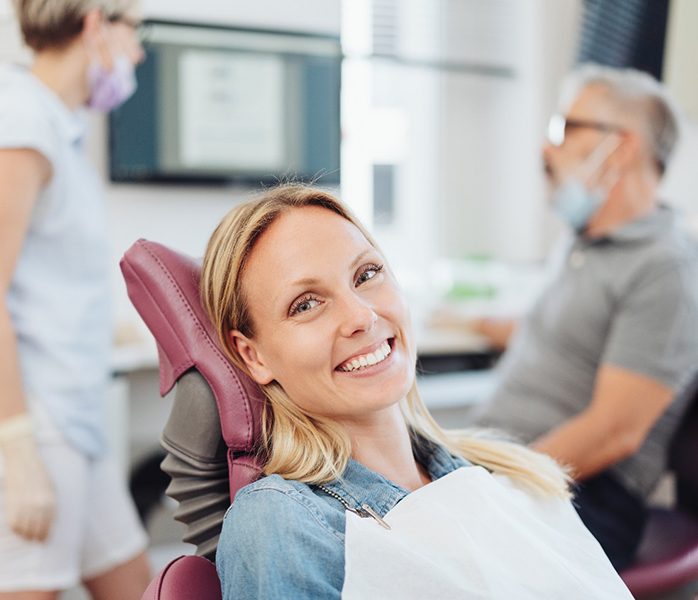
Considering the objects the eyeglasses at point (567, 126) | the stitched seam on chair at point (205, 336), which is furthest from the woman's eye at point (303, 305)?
the eyeglasses at point (567, 126)

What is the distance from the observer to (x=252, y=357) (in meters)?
1.11

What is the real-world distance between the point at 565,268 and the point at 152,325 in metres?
1.24

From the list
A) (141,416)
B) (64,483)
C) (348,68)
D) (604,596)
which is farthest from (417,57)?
(604,596)

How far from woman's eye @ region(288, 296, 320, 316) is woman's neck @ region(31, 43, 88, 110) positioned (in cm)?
70

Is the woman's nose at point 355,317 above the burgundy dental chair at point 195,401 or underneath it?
above

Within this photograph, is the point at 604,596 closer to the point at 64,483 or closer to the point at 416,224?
the point at 64,483

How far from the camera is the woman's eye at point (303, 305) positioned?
106 cm

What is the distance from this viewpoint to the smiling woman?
2.95ft

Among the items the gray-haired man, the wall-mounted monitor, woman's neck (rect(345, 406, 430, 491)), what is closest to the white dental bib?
woman's neck (rect(345, 406, 430, 491))

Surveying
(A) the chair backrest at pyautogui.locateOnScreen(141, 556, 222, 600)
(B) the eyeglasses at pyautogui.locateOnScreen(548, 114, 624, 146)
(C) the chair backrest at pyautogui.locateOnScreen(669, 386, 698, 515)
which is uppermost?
(B) the eyeglasses at pyautogui.locateOnScreen(548, 114, 624, 146)

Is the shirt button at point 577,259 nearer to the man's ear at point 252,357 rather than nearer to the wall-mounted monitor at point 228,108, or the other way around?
the wall-mounted monitor at point 228,108

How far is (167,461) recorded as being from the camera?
3.61 ft

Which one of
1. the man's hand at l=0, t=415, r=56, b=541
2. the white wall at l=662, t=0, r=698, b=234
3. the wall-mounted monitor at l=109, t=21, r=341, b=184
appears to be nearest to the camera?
the man's hand at l=0, t=415, r=56, b=541

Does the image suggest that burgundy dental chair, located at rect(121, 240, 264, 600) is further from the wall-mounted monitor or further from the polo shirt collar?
the wall-mounted monitor
